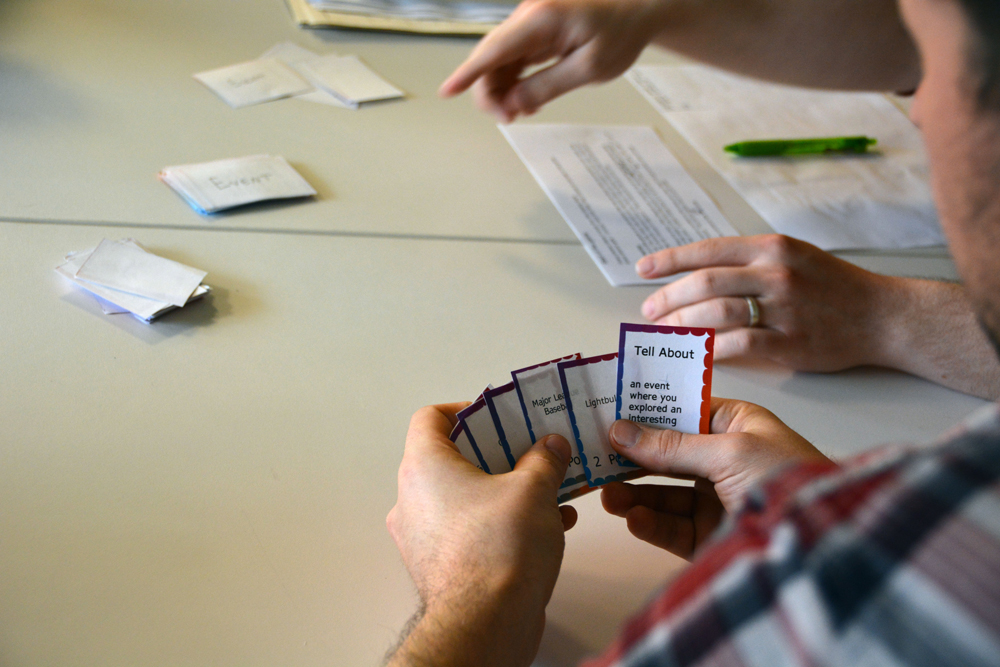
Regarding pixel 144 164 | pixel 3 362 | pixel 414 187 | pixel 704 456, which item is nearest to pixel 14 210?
pixel 144 164

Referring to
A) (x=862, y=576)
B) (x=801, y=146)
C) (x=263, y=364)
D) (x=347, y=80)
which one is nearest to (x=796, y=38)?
(x=801, y=146)

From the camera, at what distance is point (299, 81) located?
136cm

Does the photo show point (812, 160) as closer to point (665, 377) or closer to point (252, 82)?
point (665, 377)

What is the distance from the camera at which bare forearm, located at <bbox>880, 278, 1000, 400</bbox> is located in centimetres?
91

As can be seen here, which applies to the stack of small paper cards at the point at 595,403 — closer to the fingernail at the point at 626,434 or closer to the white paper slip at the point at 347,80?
the fingernail at the point at 626,434

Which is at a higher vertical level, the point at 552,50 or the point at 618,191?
the point at 552,50

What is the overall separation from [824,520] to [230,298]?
2.48ft

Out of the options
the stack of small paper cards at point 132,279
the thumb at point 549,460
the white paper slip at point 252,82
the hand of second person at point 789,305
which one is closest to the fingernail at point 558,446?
the thumb at point 549,460

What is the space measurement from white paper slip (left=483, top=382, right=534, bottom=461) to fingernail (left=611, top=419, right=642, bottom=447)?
79 millimetres

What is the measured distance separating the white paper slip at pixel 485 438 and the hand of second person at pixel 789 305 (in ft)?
1.15

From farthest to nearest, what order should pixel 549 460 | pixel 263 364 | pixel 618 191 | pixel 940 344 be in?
1. pixel 618 191
2. pixel 940 344
3. pixel 263 364
4. pixel 549 460

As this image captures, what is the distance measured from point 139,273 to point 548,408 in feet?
1.74

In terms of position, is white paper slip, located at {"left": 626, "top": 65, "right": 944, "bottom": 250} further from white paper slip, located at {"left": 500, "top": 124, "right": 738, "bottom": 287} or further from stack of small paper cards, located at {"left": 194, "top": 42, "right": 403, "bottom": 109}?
stack of small paper cards, located at {"left": 194, "top": 42, "right": 403, "bottom": 109}

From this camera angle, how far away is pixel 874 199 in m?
1.27
